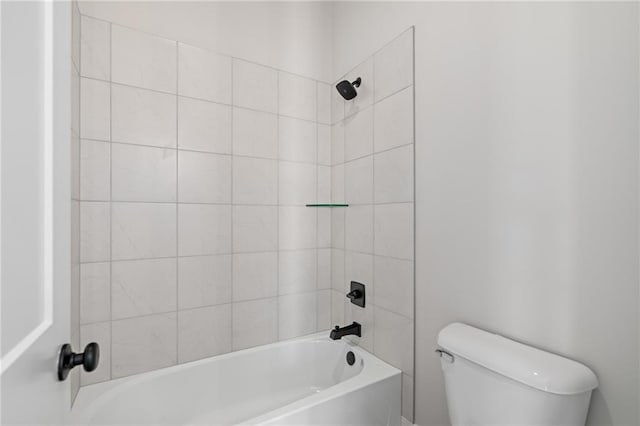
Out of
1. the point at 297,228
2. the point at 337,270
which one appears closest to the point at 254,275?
the point at 297,228

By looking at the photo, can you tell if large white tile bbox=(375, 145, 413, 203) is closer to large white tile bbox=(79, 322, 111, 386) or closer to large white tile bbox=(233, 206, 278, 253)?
large white tile bbox=(233, 206, 278, 253)

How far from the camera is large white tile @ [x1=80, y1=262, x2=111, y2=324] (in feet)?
4.29

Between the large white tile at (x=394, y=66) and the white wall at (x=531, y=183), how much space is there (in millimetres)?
56

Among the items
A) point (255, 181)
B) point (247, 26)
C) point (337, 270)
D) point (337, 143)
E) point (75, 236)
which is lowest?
point (337, 270)

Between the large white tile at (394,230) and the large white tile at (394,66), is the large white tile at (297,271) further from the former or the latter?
the large white tile at (394,66)

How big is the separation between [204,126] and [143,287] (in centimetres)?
82

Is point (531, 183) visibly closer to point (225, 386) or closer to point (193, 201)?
point (193, 201)

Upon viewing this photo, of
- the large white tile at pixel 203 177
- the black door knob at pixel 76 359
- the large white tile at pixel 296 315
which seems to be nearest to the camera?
the black door knob at pixel 76 359

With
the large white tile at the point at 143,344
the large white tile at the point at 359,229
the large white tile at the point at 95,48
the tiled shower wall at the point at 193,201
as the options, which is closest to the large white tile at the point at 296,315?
the tiled shower wall at the point at 193,201

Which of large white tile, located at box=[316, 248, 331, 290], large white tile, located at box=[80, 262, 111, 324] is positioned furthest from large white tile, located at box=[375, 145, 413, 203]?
large white tile, located at box=[80, 262, 111, 324]

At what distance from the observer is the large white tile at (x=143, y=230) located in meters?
1.38

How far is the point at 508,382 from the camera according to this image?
87cm

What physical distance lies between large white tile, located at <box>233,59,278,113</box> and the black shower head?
0.38 metres

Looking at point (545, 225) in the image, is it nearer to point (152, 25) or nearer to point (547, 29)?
point (547, 29)
